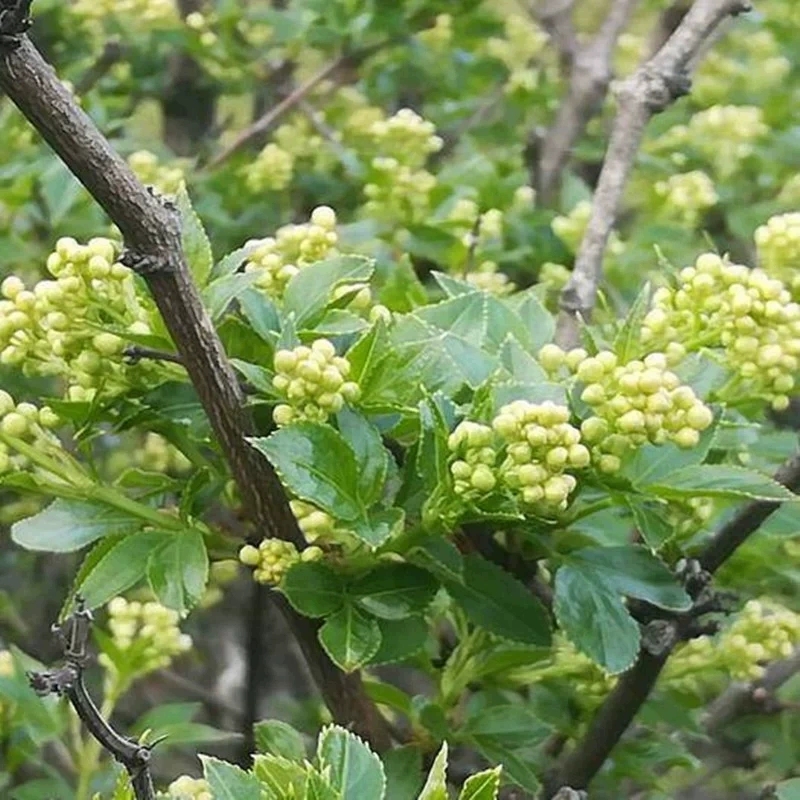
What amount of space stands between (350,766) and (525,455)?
21cm

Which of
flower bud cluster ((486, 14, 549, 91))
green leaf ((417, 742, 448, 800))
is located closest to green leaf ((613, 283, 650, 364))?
green leaf ((417, 742, 448, 800))

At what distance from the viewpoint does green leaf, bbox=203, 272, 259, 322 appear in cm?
97

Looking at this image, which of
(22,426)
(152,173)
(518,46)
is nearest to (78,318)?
(22,426)

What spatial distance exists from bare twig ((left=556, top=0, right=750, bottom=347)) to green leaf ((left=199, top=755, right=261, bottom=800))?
2.52 feet

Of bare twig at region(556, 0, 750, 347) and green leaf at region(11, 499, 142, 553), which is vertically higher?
green leaf at region(11, 499, 142, 553)

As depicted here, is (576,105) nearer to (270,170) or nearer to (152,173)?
(270,170)

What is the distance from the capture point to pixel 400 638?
106 cm

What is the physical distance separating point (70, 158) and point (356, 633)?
0.37 meters

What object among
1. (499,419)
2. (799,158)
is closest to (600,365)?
(499,419)

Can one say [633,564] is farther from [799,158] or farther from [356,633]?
[799,158]

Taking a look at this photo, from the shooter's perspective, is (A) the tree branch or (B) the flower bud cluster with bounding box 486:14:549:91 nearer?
(A) the tree branch

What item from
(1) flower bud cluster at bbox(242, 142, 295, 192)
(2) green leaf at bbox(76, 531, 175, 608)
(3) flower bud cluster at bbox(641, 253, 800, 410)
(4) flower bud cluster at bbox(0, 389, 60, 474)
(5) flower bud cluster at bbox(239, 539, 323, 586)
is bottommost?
(3) flower bud cluster at bbox(641, 253, 800, 410)

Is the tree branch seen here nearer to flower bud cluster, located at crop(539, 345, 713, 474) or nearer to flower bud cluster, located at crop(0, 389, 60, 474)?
flower bud cluster, located at crop(539, 345, 713, 474)

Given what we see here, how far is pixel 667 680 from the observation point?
1.33m
